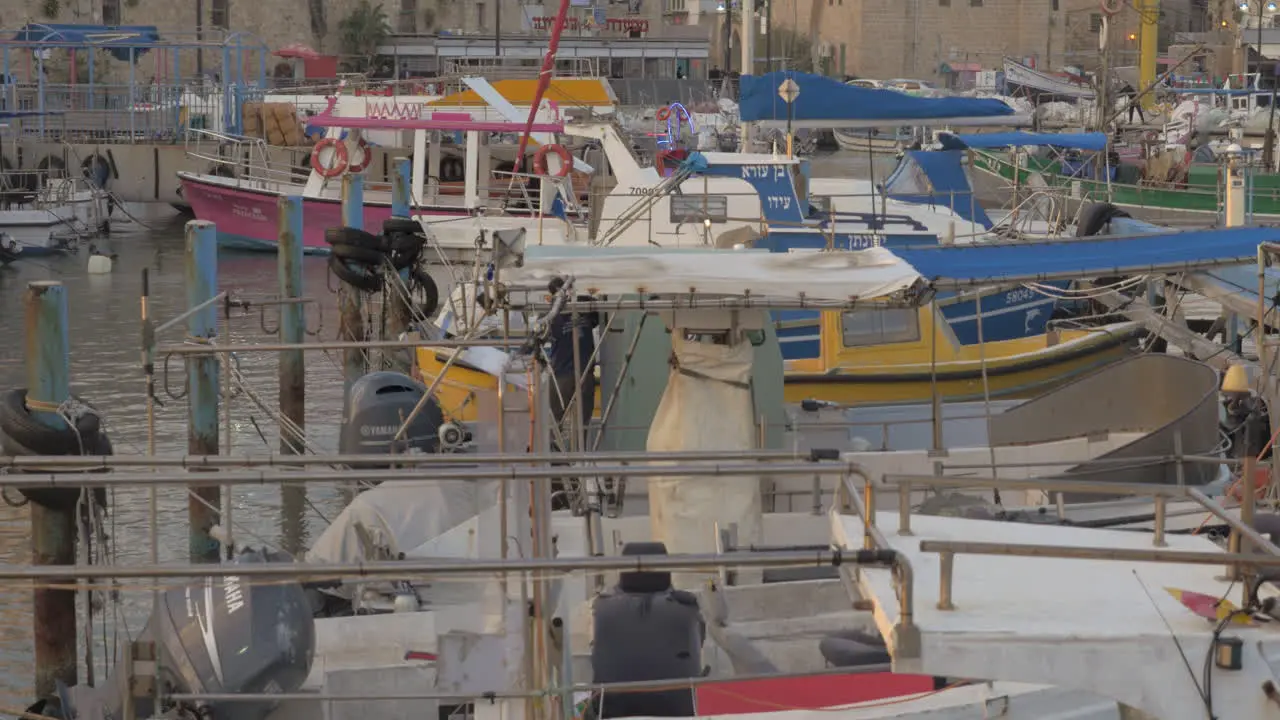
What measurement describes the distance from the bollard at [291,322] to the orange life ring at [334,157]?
35.3ft

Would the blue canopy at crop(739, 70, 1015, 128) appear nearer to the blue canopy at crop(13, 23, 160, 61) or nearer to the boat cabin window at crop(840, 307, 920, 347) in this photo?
the boat cabin window at crop(840, 307, 920, 347)

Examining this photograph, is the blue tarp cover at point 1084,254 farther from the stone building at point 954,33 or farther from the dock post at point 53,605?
the stone building at point 954,33

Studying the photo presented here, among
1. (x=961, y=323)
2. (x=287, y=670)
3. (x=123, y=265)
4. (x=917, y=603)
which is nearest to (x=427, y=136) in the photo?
Result: (x=123, y=265)

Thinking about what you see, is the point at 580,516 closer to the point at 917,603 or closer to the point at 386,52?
the point at 917,603

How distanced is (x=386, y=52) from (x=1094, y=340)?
51504mm

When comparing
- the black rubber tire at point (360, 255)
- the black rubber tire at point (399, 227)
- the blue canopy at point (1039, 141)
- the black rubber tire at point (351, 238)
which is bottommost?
the black rubber tire at point (360, 255)

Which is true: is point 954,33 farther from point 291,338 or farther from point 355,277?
point 291,338

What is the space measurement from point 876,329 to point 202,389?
6017mm

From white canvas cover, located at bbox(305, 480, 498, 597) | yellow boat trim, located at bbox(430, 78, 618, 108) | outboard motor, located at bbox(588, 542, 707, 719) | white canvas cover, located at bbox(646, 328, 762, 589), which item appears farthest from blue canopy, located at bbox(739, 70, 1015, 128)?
outboard motor, located at bbox(588, 542, 707, 719)

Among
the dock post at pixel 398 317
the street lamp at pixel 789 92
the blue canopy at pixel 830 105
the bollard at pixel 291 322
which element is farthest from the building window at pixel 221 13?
the bollard at pixel 291 322

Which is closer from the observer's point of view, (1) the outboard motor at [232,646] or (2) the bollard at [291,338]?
(1) the outboard motor at [232,646]

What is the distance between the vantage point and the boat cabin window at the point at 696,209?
746 inches

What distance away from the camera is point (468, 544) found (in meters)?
10.9

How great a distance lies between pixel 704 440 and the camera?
10164 mm
